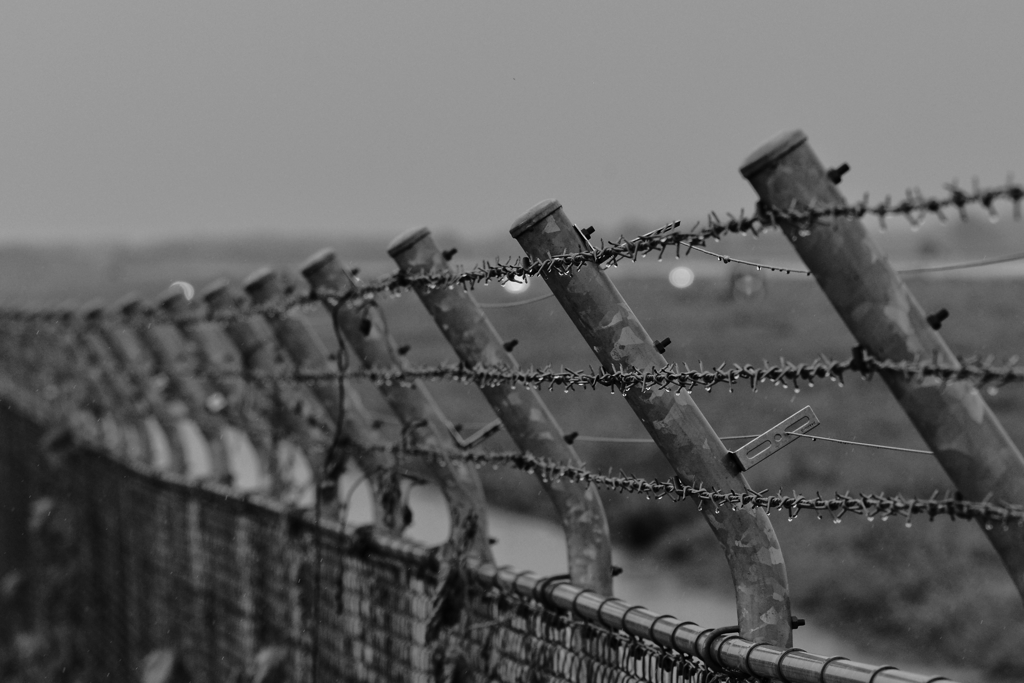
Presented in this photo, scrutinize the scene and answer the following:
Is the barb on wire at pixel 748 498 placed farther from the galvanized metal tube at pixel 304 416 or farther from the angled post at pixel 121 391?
the angled post at pixel 121 391

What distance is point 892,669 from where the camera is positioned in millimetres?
1592

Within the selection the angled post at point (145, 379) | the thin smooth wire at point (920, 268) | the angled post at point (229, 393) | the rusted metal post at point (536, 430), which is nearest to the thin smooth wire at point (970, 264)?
the thin smooth wire at point (920, 268)

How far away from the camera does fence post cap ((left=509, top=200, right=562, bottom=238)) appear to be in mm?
1961

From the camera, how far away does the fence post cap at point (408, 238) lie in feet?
7.95

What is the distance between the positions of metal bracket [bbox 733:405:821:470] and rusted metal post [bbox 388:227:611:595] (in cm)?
44

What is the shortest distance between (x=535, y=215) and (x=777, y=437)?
0.46 m

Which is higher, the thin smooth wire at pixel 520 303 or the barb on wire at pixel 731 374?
the thin smooth wire at pixel 520 303

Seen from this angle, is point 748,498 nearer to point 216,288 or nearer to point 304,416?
point 304,416

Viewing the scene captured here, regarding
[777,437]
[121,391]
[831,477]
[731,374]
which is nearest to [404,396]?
[777,437]

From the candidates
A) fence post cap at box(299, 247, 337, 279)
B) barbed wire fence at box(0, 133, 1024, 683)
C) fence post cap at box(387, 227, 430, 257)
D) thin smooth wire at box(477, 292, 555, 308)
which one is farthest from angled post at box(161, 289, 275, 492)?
thin smooth wire at box(477, 292, 555, 308)

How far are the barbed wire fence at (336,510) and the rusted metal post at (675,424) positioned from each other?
0.02 m

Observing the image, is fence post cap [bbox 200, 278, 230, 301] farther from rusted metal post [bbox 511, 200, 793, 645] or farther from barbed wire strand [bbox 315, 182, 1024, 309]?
rusted metal post [bbox 511, 200, 793, 645]

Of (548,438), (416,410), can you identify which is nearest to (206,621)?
(416,410)

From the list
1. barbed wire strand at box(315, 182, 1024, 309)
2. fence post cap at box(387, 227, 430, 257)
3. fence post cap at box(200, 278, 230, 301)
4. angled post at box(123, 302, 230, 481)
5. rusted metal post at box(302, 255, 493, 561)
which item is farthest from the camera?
angled post at box(123, 302, 230, 481)
